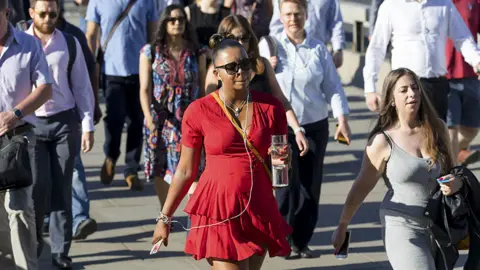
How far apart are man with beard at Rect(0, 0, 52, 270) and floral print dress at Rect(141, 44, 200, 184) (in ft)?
5.88

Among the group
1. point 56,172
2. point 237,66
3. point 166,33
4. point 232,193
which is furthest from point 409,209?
point 166,33

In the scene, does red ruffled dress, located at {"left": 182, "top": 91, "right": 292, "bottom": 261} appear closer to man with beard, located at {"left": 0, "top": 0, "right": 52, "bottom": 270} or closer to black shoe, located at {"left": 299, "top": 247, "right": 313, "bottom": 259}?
man with beard, located at {"left": 0, "top": 0, "right": 52, "bottom": 270}

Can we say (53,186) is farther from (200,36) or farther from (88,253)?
(200,36)

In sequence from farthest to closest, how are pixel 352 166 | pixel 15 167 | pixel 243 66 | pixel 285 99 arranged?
1. pixel 352 166
2. pixel 285 99
3. pixel 15 167
4. pixel 243 66

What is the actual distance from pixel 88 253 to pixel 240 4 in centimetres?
372

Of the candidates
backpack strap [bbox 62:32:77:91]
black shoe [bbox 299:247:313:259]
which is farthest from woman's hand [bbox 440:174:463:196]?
backpack strap [bbox 62:32:77:91]

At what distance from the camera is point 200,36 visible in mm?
11594

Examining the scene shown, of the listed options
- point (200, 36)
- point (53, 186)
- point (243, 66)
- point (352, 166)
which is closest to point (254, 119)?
point (243, 66)

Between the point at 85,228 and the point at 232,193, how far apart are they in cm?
332

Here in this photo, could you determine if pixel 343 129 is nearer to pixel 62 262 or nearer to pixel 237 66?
pixel 62 262

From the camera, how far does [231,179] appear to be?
6.56 m

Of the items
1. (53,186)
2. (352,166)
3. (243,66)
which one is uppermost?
(243,66)

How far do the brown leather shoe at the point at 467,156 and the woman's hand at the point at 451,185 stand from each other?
18.0 feet

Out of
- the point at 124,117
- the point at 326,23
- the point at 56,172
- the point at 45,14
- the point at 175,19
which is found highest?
the point at 45,14
